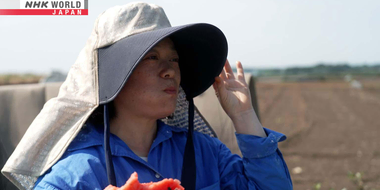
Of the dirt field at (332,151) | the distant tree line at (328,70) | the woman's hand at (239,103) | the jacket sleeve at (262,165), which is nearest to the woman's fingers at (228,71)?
the woman's hand at (239,103)

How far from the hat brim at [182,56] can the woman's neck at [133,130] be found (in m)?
0.19

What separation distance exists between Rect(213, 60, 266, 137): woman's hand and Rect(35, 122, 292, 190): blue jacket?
0.17ft

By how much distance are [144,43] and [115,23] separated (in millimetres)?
183

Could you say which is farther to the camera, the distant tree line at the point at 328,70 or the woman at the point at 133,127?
the distant tree line at the point at 328,70

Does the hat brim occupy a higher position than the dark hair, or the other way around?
the hat brim

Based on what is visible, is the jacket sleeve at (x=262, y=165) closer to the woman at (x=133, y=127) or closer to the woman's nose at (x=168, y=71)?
the woman at (x=133, y=127)

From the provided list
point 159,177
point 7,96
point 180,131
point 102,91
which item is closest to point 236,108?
point 180,131

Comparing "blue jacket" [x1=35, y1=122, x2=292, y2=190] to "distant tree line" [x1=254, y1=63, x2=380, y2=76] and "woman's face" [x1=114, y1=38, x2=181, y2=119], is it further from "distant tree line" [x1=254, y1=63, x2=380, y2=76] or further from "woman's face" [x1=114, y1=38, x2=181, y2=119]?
"distant tree line" [x1=254, y1=63, x2=380, y2=76]

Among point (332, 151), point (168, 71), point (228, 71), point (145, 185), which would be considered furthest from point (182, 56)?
point (332, 151)

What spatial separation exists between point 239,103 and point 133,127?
0.52m

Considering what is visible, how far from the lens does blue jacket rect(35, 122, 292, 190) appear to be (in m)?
1.48

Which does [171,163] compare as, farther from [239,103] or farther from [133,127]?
[239,103]

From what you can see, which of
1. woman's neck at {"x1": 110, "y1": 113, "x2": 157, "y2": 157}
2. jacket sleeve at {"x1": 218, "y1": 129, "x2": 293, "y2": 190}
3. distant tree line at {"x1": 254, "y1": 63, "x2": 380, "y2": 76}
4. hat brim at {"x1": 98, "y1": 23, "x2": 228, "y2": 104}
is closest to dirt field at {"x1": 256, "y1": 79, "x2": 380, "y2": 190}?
jacket sleeve at {"x1": 218, "y1": 129, "x2": 293, "y2": 190}

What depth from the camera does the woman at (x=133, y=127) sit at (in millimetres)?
1526
